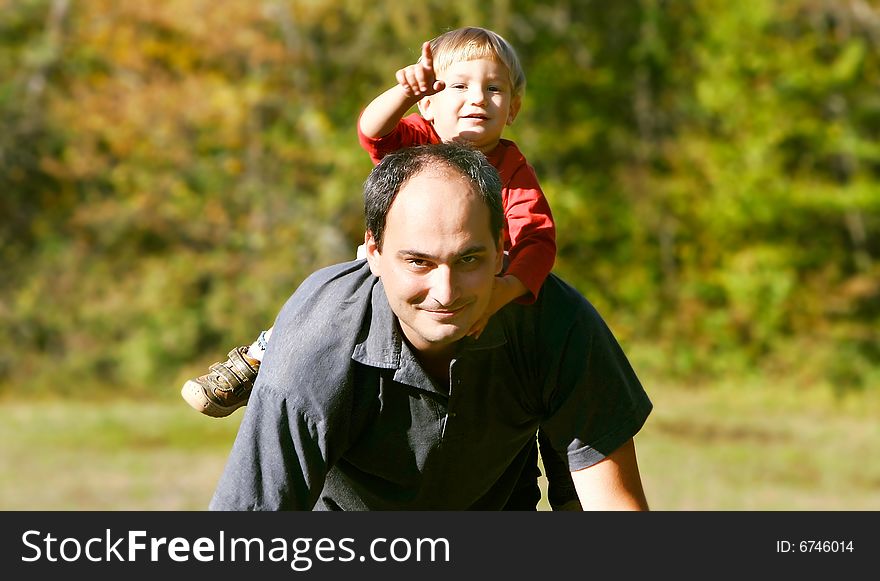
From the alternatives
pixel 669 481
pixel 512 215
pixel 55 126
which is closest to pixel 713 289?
pixel 669 481

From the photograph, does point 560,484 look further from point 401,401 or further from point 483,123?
point 483,123

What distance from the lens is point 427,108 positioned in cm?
366

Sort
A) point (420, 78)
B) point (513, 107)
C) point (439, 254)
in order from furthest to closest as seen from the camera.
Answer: point (513, 107) < point (420, 78) < point (439, 254)

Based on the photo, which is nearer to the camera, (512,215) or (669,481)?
(512,215)

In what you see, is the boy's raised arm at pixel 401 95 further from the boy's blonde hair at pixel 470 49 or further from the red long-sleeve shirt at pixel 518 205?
the boy's blonde hair at pixel 470 49

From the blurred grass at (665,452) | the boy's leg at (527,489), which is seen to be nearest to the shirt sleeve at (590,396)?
the boy's leg at (527,489)

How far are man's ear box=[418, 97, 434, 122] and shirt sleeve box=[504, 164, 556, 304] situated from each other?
0.29m

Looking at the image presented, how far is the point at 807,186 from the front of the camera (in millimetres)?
17875

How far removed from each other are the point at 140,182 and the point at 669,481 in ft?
31.4

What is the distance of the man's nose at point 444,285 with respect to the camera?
3.02 metres

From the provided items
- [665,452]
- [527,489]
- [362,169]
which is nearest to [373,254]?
[527,489]

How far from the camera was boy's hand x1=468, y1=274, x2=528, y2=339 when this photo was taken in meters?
3.19

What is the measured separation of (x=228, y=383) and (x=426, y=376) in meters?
0.83
